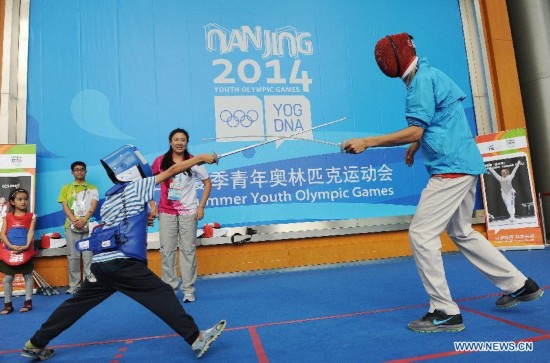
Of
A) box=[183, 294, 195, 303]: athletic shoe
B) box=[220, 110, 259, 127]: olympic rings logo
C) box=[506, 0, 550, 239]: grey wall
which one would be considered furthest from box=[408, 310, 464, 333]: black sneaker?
box=[506, 0, 550, 239]: grey wall

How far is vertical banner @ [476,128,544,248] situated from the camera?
5281mm

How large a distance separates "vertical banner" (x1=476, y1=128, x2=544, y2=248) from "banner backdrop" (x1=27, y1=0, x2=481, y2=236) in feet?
3.62

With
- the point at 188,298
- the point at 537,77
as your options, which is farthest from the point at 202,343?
the point at 537,77

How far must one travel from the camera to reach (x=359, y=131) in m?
5.57

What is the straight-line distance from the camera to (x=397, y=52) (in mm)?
2309

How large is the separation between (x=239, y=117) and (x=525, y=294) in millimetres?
3903

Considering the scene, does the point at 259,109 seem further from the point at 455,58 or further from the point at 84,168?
the point at 455,58

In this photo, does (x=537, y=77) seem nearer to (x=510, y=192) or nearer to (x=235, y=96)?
(x=510, y=192)

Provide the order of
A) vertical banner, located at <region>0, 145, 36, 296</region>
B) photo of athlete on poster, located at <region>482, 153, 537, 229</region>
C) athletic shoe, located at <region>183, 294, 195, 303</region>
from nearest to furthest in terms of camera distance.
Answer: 1. athletic shoe, located at <region>183, 294, 195, 303</region>
2. vertical banner, located at <region>0, 145, 36, 296</region>
3. photo of athlete on poster, located at <region>482, 153, 537, 229</region>

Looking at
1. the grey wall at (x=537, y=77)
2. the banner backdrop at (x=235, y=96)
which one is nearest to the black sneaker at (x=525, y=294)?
the banner backdrop at (x=235, y=96)

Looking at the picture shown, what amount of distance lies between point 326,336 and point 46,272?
13.2 ft

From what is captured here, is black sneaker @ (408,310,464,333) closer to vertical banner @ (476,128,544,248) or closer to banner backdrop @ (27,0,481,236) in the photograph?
banner backdrop @ (27,0,481,236)

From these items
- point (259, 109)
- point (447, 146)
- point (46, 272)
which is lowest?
point (46, 272)

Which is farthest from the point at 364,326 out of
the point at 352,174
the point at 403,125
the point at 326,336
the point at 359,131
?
the point at 403,125
